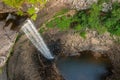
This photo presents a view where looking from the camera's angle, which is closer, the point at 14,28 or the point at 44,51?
the point at 14,28

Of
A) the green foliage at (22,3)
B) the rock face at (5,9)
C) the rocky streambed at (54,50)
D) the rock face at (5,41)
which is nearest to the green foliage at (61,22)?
the rocky streambed at (54,50)

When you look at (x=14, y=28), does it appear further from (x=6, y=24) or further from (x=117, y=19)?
(x=117, y=19)

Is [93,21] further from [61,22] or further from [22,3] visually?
[22,3]

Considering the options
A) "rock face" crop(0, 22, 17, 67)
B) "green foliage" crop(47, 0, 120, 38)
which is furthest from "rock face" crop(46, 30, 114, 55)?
"rock face" crop(0, 22, 17, 67)

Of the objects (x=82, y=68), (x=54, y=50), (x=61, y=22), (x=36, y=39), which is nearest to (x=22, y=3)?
(x=36, y=39)

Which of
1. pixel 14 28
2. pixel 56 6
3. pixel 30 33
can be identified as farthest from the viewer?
pixel 56 6

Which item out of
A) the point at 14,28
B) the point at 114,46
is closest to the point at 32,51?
the point at 14,28
